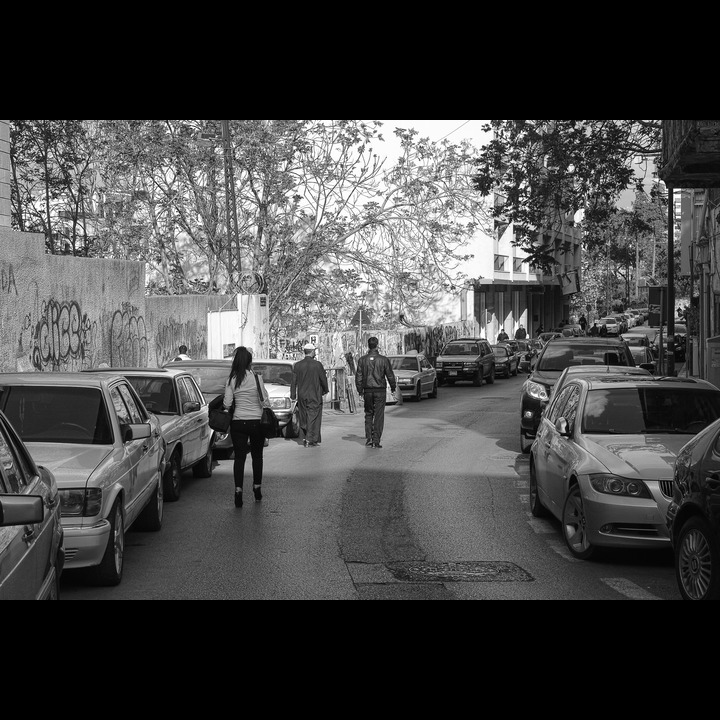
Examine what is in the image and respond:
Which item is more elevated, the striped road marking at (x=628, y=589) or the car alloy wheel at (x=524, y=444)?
the striped road marking at (x=628, y=589)

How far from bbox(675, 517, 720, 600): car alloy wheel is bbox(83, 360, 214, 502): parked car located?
6563 millimetres

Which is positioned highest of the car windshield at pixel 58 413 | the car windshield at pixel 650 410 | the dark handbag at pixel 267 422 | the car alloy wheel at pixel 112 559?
the car windshield at pixel 58 413

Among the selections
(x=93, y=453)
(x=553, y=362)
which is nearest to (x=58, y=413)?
Answer: (x=93, y=453)

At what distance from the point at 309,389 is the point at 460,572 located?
10.1 meters

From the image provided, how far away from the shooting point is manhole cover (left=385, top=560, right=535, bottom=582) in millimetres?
8648

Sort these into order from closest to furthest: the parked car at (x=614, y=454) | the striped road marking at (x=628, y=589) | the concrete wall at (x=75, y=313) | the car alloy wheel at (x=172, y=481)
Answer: the striped road marking at (x=628, y=589)
the parked car at (x=614, y=454)
the car alloy wheel at (x=172, y=481)
the concrete wall at (x=75, y=313)

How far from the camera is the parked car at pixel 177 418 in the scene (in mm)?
12711

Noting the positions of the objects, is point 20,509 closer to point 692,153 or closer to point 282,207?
point 692,153

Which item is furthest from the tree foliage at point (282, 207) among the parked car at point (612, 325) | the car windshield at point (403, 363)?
the parked car at point (612, 325)

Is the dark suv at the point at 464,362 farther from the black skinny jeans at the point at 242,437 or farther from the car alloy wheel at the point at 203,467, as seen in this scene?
the black skinny jeans at the point at 242,437

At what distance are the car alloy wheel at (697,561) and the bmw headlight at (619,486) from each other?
4.78 feet

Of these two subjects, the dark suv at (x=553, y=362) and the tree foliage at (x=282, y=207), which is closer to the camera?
the dark suv at (x=553, y=362)

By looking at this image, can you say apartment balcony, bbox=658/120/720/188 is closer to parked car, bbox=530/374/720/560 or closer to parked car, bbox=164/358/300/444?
parked car, bbox=530/374/720/560
